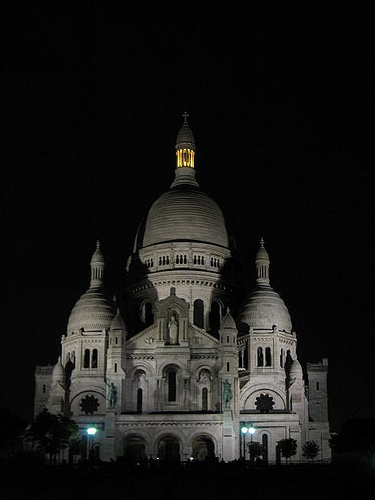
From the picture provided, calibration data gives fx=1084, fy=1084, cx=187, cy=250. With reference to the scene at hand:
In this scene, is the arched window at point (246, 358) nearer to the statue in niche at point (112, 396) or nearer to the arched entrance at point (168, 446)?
the arched entrance at point (168, 446)

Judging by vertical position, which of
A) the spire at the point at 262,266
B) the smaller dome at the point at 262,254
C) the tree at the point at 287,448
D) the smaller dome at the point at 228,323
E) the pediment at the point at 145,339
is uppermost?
the smaller dome at the point at 262,254

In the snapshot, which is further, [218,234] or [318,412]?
[218,234]

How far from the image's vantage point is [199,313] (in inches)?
4596

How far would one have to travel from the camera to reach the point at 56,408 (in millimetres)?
108625

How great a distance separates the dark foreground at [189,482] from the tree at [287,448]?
30263mm

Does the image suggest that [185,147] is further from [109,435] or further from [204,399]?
[109,435]

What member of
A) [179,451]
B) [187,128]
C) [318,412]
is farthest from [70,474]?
[187,128]

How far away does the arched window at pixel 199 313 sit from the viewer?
115938 millimetres

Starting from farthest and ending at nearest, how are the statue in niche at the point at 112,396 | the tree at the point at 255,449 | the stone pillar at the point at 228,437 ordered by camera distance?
the statue in niche at the point at 112,396 → the tree at the point at 255,449 → the stone pillar at the point at 228,437

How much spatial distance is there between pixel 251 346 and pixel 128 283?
18358mm

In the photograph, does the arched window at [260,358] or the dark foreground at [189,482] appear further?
the arched window at [260,358]

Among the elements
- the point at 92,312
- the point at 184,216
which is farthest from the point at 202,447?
the point at 184,216

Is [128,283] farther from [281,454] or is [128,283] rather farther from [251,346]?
[281,454]

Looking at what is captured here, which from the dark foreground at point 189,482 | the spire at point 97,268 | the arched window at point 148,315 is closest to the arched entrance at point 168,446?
the arched window at point 148,315
